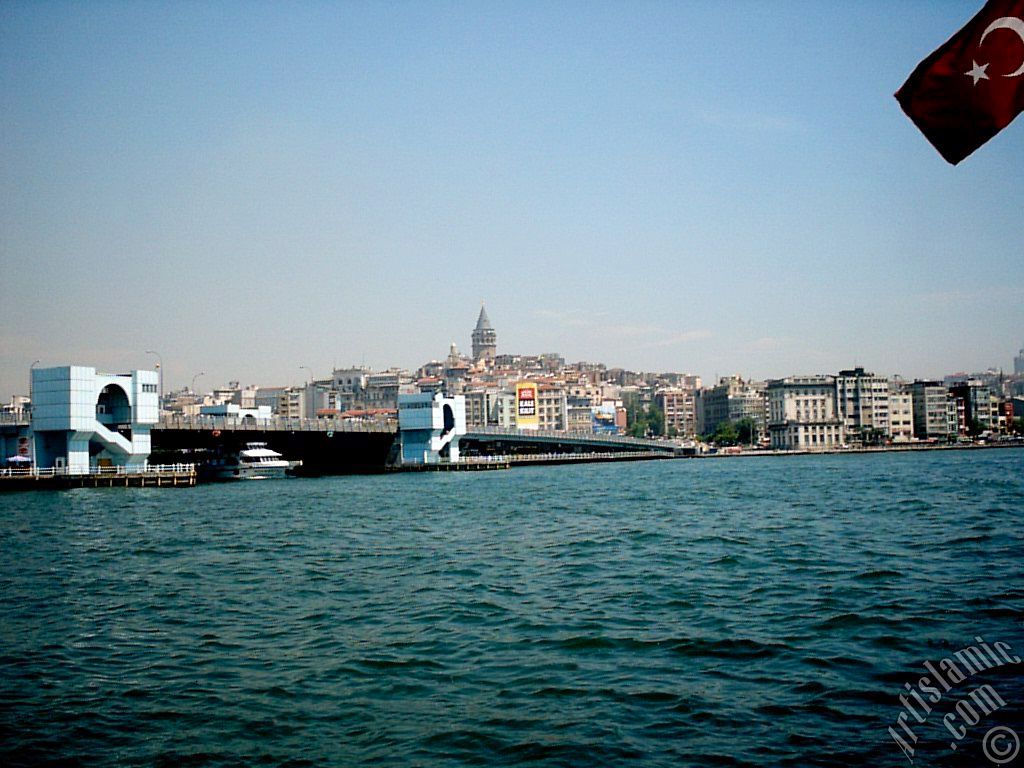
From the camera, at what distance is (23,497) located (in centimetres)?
4875

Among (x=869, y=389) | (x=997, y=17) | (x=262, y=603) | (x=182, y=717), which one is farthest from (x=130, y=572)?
(x=869, y=389)

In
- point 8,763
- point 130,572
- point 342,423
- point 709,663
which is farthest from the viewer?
point 342,423

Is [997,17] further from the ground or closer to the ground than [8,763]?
further from the ground

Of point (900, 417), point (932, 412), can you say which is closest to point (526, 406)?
point (900, 417)

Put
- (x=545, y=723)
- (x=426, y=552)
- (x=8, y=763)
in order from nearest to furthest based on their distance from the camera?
(x=8, y=763) < (x=545, y=723) < (x=426, y=552)

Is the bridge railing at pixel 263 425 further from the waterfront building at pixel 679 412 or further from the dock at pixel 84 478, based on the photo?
the waterfront building at pixel 679 412

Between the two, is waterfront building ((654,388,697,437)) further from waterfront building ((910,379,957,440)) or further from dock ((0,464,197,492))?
dock ((0,464,197,492))

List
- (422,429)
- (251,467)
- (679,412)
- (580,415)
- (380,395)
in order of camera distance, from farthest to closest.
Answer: (380,395) < (679,412) < (580,415) < (422,429) < (251,467)

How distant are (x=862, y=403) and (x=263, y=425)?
99927 mm

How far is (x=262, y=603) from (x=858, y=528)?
16.5 meters

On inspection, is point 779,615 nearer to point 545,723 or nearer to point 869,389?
point 545,723

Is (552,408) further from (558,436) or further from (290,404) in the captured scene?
(290,404)

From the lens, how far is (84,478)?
182 feet

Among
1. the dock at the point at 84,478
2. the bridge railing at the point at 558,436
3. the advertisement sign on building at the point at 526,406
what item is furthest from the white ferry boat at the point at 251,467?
the advertisement sign on building at the point at 526,406
